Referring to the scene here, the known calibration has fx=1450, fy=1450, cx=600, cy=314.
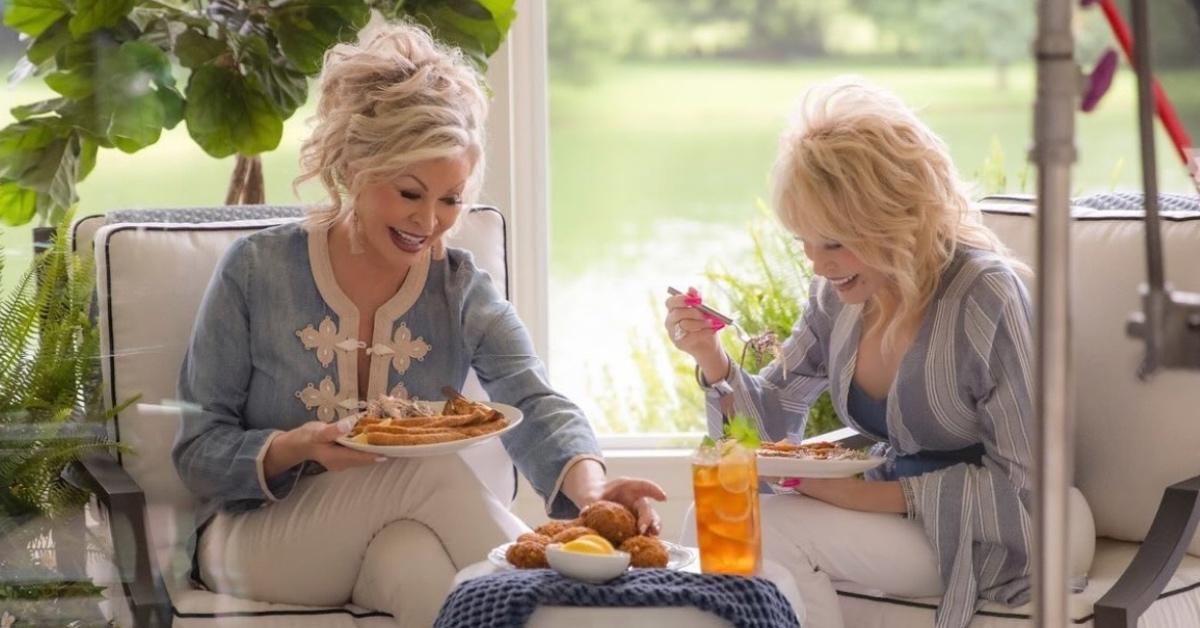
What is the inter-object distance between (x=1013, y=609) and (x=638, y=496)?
1.97 feet

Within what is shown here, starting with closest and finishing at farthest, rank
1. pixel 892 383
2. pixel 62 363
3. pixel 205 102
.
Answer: pixel 892 383 → pixel 62 363 → pixel 205 102

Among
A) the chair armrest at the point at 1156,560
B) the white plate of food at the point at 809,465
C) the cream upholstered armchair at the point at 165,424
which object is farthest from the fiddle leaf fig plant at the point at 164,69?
the chair armrest at the point at 1156,560

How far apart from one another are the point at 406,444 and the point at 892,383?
Result: 794 millimetres

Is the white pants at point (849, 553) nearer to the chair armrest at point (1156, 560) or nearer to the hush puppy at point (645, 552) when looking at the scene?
the chair armrest at point (1156, 560)

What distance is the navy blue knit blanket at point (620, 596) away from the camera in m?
1.74

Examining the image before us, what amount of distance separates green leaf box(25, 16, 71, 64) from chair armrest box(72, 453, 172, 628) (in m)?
0.93

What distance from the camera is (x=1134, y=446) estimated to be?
2.35 metres

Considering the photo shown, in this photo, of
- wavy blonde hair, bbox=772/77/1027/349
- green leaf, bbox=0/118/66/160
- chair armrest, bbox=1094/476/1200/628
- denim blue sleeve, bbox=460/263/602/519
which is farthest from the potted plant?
chair armrest, bbox=1094/476/1200/628

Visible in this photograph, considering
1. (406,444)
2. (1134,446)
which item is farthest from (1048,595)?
(1134,446)

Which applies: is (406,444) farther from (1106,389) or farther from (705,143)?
(705,143)

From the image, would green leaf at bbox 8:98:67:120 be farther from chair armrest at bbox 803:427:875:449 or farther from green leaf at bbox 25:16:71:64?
chair armrest at bbox 803:427:875:449

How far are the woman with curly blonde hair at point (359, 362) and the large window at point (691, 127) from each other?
1070 millimetres

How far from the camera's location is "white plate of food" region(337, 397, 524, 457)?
210 centimetres

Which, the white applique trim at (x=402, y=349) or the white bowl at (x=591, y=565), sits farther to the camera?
the white applique trim at (x=402, y=349)
